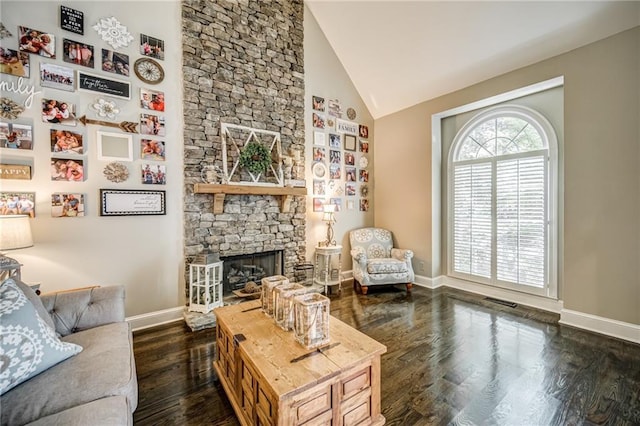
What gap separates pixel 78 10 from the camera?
9.00 feet

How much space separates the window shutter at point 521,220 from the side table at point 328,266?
2310 mm

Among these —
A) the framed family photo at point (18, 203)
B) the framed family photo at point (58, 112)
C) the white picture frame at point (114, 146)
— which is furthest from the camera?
the white picture frame at point (114, 146)

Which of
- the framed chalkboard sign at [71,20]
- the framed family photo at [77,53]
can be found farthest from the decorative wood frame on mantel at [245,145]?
the framed chalkboard sign at [71,20]

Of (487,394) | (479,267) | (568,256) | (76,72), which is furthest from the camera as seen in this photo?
(479,267)

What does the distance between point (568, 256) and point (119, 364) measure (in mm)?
4227

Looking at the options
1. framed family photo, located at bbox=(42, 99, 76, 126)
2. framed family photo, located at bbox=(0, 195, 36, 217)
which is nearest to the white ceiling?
framed family photo, located at bbox=(42, 99, 76, 126)

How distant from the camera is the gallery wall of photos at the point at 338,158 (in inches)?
180

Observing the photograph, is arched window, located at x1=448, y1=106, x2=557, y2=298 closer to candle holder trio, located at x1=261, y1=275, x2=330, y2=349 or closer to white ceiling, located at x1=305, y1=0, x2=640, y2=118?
white ceiling, located at x1=305, y1=0, x2=640, y2=118

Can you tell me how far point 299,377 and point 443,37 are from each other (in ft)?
13.9

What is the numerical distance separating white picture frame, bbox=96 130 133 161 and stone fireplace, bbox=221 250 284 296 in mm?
1632

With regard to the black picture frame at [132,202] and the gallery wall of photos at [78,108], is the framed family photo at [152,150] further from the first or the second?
the black picture frame at [132,202]

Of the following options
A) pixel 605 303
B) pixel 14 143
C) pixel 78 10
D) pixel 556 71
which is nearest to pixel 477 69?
pixel 556 71

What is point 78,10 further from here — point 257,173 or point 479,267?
point 479,267

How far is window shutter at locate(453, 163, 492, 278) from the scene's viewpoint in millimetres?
4074
